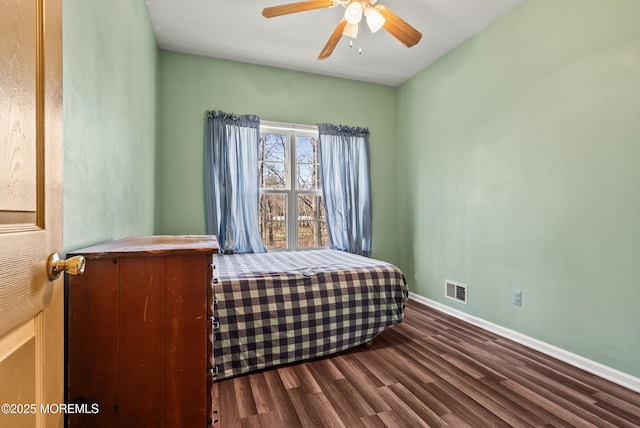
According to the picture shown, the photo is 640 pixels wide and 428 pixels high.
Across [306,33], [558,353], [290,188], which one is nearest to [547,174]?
[558,353]

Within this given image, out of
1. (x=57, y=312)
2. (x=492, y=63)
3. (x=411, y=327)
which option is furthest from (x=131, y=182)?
(x=492, y=63)

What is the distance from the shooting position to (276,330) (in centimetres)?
205

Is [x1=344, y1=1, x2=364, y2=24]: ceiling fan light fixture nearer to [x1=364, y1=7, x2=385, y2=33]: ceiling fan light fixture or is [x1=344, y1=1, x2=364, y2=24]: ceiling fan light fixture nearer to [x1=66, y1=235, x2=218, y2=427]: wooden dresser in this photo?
[x1=364, y1=7, x2=385, y2=33]: ceiling fan light fixture

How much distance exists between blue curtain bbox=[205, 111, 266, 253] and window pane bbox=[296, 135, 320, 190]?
0.56 m

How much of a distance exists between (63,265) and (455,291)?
10.6ft

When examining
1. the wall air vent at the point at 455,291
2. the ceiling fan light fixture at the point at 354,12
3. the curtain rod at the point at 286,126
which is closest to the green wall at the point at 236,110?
the curtain rod at the point at 286,126

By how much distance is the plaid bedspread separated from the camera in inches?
76.9

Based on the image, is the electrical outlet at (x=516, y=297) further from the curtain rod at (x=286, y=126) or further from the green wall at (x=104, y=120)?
the green wall at (x=104, y=120)

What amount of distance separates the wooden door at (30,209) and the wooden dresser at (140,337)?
30 centimetres

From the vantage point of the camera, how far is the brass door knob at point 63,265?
0.64 m

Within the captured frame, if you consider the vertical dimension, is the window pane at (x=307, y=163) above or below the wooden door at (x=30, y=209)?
above

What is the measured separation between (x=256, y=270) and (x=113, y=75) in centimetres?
148

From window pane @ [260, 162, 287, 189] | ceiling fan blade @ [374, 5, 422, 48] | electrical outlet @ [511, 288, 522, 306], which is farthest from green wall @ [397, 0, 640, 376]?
window pane @ [260, 162, 287, 189]

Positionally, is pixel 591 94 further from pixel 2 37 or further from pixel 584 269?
pixel 2 37
